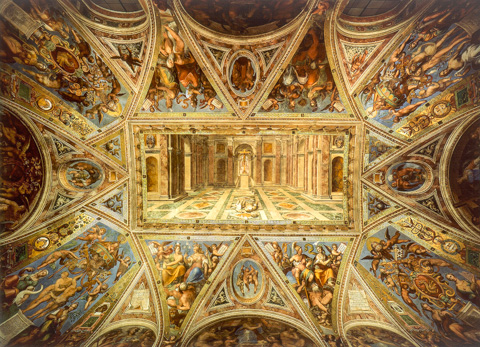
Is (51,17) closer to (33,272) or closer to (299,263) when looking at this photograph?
(33,272)

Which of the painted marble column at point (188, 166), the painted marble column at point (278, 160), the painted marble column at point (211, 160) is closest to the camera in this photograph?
the painted marble column at point (188, 166)

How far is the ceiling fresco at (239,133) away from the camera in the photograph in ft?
17.9

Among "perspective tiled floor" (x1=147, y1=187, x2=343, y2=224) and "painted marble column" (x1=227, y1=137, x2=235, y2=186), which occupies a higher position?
"painted marble column" (x1=227, y1=137, x2=235, y2=186)

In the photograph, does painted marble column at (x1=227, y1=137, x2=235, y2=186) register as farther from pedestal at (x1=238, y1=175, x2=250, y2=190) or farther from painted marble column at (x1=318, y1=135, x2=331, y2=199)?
painted marble column at (x1=318, y1=135, x2=331, y2=199)

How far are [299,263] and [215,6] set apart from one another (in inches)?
367

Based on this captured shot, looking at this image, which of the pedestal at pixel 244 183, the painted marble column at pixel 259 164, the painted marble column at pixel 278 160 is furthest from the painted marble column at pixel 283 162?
the pedestal at pixel 244 183

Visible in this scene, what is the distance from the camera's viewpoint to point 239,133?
7.21 meters

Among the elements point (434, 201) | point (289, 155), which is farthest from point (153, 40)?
point (289, 155)

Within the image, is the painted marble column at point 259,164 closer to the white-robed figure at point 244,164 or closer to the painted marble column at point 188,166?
the white-robed figure at point 244,164

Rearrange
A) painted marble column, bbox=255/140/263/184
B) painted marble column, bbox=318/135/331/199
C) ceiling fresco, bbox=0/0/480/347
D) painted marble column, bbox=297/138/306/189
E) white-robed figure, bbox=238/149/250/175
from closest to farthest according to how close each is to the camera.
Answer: ceiling fresco, bbox=0/0/480/347
painted marble column, bbox=318/135/331/199
painted marble column, bbox=297/138/306/189
white-robed figure, bbox=238/149/250/175
painted marble column, bbox=255/140/263/184

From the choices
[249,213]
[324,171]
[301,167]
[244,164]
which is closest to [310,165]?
[324,171]

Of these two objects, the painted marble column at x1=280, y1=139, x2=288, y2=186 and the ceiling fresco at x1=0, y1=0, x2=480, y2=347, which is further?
the painted marble column at x1=280, y1=139, x2=288, y2=186

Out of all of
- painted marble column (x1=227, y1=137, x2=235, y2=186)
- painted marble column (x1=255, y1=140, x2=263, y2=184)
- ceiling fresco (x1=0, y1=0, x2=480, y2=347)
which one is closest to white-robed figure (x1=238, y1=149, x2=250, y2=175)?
painted marble column (x1=227, y1=137, x2=235, y2=186)

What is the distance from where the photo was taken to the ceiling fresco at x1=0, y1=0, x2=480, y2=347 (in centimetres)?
545
